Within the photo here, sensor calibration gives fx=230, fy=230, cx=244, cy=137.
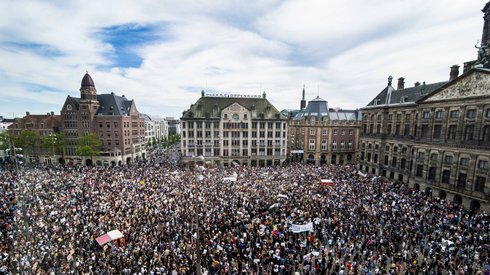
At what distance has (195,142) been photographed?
66500 mm

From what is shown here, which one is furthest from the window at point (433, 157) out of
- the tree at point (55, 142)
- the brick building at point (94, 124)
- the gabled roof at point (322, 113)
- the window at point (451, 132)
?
the tree at point (55, 142)

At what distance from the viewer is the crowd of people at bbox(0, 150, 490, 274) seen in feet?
64.3

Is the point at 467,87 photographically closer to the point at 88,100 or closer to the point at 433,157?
the point at 433,157

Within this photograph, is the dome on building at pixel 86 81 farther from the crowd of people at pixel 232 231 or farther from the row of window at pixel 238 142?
the crowd of people at pixel 232 231

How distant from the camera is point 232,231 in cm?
2512

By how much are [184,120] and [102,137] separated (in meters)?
26.7

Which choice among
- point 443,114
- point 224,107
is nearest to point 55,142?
point 224,107

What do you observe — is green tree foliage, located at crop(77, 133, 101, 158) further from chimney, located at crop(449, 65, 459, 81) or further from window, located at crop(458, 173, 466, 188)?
chimney, located at crop(449, 65, 459, 81)

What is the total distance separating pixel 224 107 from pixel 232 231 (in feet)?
153

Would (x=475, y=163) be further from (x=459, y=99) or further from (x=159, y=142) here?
(x=159, y=142)

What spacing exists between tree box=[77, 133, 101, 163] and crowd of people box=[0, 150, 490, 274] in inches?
941

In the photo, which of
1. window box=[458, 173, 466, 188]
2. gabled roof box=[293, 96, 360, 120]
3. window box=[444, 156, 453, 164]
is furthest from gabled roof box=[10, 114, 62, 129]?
window box=[458, 173, 466, 188]

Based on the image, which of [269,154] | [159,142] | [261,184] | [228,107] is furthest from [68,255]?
[159,142]

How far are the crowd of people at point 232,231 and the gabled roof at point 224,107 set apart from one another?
106ft
